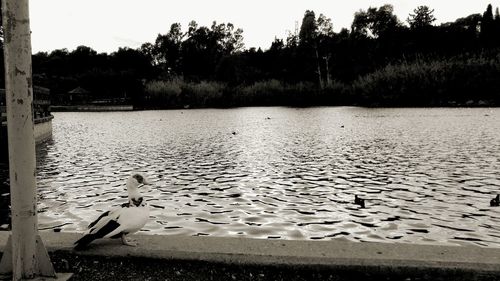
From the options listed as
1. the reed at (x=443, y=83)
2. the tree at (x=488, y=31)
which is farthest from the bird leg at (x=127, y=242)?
the tree at (x=488, y=31)

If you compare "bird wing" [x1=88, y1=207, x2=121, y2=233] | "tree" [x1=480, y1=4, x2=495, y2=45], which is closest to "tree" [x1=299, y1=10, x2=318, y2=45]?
"tree" [x1=480, y1=4, x2=495, y2=45]

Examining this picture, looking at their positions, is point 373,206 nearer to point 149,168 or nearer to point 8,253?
point 8,253

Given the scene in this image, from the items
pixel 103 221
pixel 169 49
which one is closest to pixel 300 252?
pixel 103 221

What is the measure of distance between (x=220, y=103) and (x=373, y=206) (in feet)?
206

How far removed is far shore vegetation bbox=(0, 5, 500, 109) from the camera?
50906 millimetres

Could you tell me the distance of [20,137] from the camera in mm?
3779

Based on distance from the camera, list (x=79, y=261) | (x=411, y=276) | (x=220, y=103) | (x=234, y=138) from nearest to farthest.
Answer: (x=411, y=276) < (x=79, y=261) < (x=234, y=138) < (x=220, y=103)

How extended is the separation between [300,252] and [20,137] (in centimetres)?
265

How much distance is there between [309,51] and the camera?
3332 inches

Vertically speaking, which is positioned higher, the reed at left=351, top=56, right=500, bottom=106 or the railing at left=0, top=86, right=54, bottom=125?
the reed at left=351, top=56, right=500, bottom=106

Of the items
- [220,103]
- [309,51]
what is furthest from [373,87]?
[309,51]

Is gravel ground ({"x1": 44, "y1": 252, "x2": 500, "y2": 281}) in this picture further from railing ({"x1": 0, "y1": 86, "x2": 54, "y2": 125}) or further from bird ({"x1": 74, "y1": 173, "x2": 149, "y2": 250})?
railing ({"x1": 0, "y1": 86, "x2": 54, "y2": 125})

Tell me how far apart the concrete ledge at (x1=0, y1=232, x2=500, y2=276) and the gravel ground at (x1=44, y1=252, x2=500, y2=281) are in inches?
1.7

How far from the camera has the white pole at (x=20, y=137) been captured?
3.70 meters
